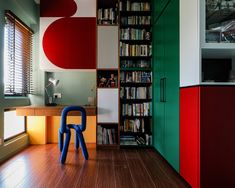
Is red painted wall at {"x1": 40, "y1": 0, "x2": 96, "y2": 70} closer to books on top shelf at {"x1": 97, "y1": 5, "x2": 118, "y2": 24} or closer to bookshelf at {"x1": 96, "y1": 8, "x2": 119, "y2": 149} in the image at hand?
books on top shelf at {"x1": 97, "y1": 5, "x2": 118, "y2": 24}

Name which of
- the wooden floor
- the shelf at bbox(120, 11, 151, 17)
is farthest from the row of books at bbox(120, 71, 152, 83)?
the wooden floor

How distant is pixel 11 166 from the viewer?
3336 mm

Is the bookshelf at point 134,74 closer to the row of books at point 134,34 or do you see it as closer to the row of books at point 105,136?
the row of books at point 134,34

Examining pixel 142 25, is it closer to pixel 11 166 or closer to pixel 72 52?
pixel 72 52

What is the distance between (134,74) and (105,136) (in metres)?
1.33

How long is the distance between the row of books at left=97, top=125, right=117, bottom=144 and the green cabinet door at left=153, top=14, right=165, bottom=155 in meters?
0.80

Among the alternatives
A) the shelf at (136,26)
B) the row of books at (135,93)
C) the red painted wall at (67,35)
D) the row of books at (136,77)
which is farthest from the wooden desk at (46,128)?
the shelf at (136,26)

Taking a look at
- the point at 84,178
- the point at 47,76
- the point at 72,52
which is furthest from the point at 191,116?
the point at 47,76

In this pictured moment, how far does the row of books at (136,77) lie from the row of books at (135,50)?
365mm

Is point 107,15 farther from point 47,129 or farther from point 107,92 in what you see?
point 47,129

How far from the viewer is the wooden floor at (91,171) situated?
8.86 feet

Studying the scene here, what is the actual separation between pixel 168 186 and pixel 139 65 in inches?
103

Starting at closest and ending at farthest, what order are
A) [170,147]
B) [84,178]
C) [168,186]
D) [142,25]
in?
[168,186], [84,178], [170,147], [142,25]

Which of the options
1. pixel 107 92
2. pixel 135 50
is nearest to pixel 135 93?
pixel 107 92
